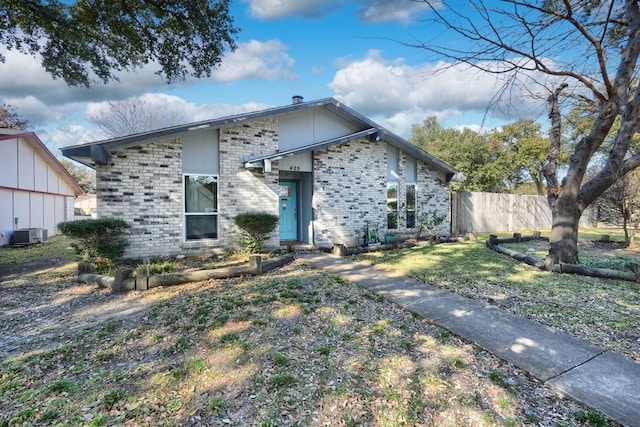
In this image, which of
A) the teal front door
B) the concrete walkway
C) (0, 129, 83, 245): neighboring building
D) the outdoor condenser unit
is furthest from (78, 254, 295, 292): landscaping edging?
(0, 129, 83, 245): neighboring building

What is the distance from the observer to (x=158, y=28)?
8.38 m

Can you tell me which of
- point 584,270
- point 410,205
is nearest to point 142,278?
point 584,270

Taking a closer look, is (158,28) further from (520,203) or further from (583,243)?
(520,203)

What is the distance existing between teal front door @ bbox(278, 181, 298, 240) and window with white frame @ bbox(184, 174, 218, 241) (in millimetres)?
2609

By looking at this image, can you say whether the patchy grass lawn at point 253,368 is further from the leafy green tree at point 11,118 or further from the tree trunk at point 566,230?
the leafy green tree at point 11,118

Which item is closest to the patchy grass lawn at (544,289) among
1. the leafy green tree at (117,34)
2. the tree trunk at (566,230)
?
the tree trunk at (566,230)

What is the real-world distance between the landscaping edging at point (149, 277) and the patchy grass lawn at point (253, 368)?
1.76 feet

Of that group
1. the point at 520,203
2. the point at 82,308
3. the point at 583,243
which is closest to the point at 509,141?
the point at 520,203

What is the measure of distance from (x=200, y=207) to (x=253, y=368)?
21.9ft

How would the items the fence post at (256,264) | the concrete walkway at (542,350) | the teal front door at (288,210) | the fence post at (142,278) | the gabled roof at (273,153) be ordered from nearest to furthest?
the concrete walkway at (542,350) → the fence post at (142,278) → the fence post at (256,264) → the gabled roof at (273,153) → the teal front door at (288,210)

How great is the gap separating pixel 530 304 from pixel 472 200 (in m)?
11.8

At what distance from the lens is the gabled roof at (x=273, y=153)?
23.5 feet

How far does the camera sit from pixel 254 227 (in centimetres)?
889

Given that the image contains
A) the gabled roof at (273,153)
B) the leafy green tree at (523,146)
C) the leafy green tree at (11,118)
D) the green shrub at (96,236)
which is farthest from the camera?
the leafy green tree at (523,146)
